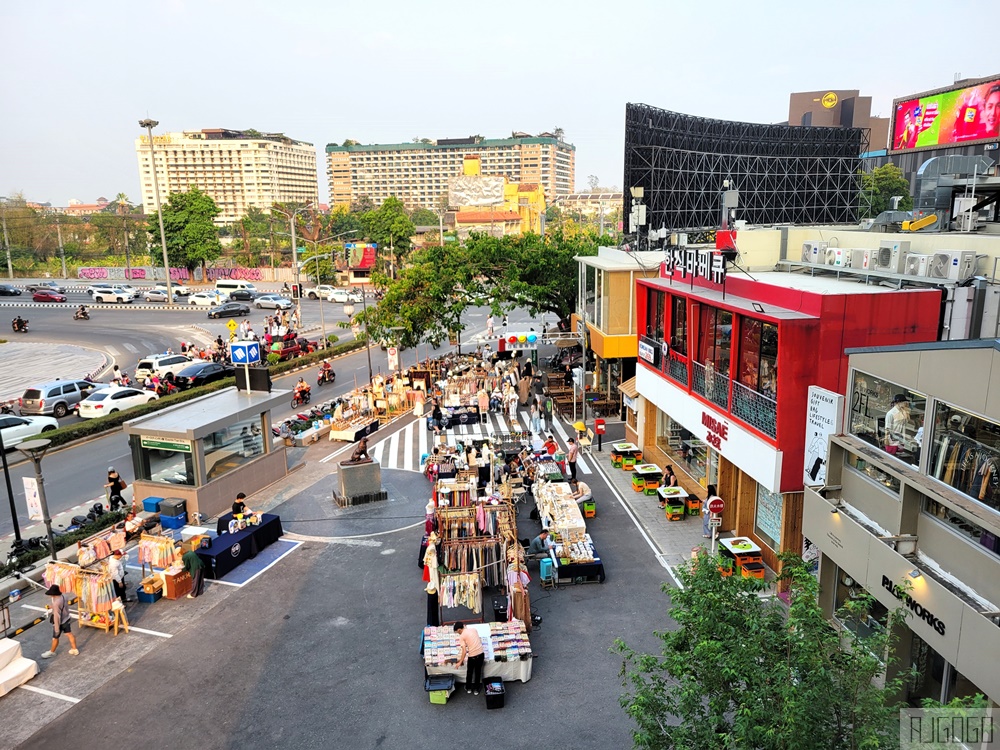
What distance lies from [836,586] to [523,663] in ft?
20.9

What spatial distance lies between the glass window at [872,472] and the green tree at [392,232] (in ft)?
274

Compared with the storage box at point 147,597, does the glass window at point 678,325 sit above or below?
above

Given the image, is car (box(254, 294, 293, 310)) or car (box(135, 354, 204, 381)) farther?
car (box(254, 294, 293, 310))

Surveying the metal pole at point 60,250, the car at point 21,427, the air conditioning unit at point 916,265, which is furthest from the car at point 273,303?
the air conditioning unit at point 916,265

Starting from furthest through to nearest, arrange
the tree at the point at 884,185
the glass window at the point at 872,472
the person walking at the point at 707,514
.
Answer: the tree at the point at 884,185 < the person walking at the point at 707,514 < the glass window at the point at 872,472

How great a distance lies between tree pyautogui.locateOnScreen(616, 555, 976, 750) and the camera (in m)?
6.64

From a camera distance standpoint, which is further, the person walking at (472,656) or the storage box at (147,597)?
the storage box at (147,597)

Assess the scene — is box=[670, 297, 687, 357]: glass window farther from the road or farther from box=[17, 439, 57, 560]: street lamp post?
the road

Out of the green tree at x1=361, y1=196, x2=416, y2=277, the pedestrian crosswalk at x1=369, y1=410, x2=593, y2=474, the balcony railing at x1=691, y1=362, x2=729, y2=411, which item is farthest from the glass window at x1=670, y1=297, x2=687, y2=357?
the green tree at x1=361, y1=196, x2=416, y2=277

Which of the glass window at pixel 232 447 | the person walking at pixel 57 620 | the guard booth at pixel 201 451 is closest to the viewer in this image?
the person walking at pixel 57 620

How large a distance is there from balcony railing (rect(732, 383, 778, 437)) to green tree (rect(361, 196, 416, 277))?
258 ft

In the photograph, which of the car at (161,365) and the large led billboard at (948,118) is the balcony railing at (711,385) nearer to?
the car at (161,365)

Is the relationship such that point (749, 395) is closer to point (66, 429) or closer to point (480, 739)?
point (480, 739)

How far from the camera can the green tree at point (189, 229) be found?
8356cm
